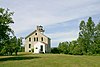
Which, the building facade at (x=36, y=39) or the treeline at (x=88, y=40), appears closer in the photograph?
the treeline at (x=88, y=40)

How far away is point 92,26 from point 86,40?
4.57m

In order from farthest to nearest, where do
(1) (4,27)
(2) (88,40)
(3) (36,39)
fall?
(3) (36,39) < (2) (88,40) < (1) (4,27)

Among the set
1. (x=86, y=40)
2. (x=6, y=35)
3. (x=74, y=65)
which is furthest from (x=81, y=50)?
(x=74, y=65)

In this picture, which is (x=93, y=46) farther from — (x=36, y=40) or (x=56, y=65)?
(x=56, y=65)

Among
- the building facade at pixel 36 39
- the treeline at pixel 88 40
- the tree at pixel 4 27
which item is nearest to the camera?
the tree at pixel 4 27

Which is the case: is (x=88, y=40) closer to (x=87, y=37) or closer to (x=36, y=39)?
(x=87, y=37)

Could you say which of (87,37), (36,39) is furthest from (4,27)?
(36,39)

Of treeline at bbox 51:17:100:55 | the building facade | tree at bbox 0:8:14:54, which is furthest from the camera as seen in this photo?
the building facade

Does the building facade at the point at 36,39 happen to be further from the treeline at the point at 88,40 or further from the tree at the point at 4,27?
the tree at the point at 4,27

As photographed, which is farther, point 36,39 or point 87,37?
point 36,39

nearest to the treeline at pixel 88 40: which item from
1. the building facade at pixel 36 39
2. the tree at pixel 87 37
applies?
the tree at pixel 87 37

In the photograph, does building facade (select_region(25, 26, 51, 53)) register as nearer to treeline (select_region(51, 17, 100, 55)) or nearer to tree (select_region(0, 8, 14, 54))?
treeline (select_region(51, 17, 100, 55))

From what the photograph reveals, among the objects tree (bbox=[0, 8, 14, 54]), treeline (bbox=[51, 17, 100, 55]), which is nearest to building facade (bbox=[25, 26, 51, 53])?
treeline (bbox=[51, 17, 100, 55])

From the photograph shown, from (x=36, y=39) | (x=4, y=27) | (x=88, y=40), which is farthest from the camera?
(x=36, y=39)
